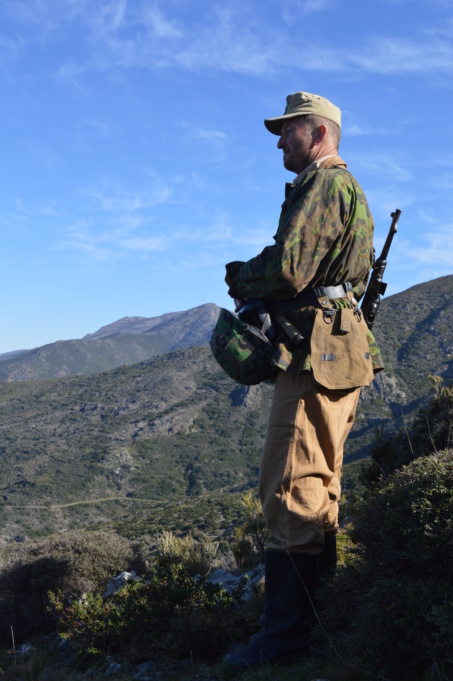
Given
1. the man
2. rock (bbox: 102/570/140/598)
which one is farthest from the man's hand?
rock (bbox: 102/570/140/598)

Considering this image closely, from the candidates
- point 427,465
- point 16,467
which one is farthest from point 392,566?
point 16,467

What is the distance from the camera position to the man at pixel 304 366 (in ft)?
9.98

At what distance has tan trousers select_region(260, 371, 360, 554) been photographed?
3047mm

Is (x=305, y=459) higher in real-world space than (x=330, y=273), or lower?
lower

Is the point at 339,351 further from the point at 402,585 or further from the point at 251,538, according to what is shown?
the point at 251,538

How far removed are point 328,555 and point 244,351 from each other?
1.30 m

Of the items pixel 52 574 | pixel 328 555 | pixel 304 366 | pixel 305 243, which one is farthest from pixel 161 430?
pixel 305 243

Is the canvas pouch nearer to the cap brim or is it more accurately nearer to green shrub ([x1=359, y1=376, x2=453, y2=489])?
the cap brim

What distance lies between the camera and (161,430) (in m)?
80.0

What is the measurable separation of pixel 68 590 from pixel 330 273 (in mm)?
5097

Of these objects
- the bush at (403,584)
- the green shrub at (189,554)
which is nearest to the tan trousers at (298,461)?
the bush at (403,584)

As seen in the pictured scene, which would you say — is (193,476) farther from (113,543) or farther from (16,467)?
(113,543)

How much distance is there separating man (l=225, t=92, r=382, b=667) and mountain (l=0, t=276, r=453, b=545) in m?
38.9

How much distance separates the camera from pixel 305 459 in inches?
121
